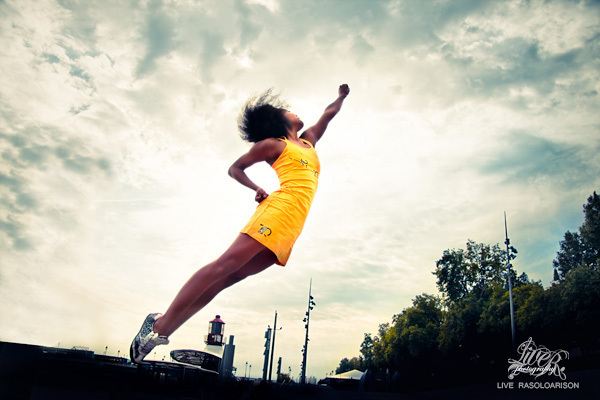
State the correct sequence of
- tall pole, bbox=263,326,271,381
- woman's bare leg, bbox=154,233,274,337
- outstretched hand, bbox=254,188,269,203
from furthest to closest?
tall pole, bbox=263,326,271,381
outstretched hand, bbox=254,188,269,203
woman's bare leg, bbox=154,233,274,337

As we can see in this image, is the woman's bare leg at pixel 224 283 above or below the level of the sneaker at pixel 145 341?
above

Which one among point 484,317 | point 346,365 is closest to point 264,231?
point 484,317

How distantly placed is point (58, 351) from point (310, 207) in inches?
69.5

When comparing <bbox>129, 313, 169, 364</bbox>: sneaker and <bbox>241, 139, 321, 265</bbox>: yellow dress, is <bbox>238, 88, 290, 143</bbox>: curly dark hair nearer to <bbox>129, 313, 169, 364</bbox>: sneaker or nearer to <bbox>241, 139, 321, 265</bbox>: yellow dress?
<bbox>241, 139, 321, 265</bbox>: yellow dress

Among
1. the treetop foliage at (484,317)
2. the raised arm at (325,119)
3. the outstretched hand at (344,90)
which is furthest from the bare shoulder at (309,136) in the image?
the treetop foliage at (484,317)

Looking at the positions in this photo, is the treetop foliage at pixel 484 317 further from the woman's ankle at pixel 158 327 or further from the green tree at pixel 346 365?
the green tree at pixel 346 365

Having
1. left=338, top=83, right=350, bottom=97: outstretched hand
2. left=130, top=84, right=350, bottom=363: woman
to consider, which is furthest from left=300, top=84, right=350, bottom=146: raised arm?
left=130, top=84, right=350, bottom=363: woman

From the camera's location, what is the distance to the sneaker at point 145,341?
8.40ft

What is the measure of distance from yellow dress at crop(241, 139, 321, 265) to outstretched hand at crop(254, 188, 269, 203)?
43 mm

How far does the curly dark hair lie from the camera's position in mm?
3469

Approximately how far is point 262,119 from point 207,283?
5.32ft

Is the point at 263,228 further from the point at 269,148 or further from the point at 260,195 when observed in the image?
the point at 269,148

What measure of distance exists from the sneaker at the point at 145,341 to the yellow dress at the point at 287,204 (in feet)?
2.76

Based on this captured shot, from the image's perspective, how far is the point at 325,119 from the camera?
12.5 feet
